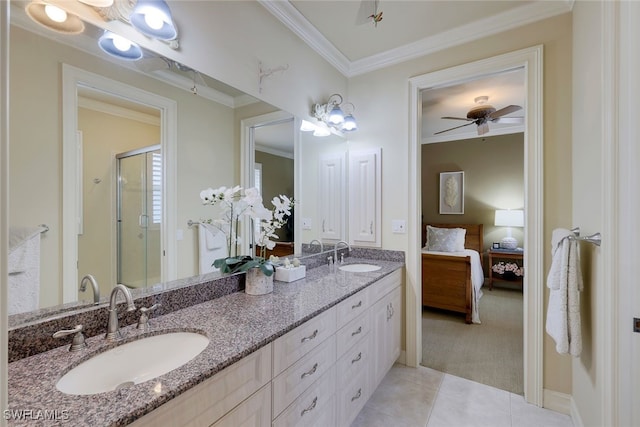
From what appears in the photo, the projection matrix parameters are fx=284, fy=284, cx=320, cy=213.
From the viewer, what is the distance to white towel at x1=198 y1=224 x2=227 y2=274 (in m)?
1.53

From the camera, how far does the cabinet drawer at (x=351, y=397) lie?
1515 millimetres

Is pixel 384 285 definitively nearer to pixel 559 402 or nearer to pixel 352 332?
pixel 352 332

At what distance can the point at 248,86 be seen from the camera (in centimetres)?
175

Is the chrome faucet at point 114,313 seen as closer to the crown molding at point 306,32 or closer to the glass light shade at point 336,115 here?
the crown molding at point 306,32

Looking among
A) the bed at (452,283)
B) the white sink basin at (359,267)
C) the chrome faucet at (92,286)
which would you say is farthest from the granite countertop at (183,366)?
the bed at (452,283)

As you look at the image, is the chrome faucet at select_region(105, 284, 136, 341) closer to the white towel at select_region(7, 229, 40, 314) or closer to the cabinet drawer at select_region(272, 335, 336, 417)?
the white towel at select_region(7, 229, 40, 314)

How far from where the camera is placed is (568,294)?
1.50m

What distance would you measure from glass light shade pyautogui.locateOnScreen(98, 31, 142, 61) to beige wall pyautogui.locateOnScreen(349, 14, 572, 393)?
74.0 inches

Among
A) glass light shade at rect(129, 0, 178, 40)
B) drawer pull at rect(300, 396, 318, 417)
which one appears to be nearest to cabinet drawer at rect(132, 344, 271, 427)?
drawer pull at rect(300, 396, 318, 417)

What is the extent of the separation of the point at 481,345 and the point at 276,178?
2.53m

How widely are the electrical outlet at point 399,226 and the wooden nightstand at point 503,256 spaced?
9.96 feet

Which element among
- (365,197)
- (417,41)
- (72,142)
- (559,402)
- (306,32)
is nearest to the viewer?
(72,142)

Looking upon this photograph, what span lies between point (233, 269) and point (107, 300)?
572 millimetres

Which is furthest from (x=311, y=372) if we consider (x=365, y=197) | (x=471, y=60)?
(x=471, y=60)
